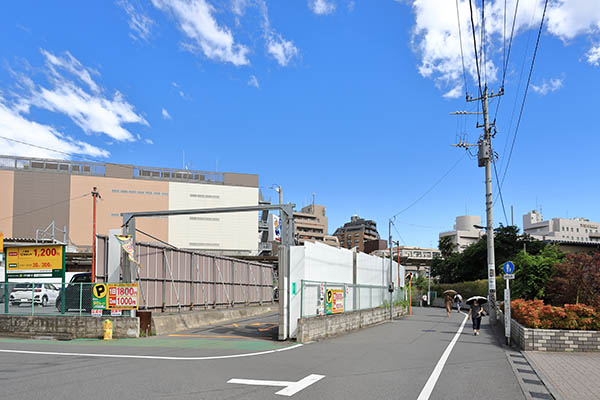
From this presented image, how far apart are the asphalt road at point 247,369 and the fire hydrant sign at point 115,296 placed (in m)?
1.47

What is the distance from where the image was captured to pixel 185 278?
22922 millimetres

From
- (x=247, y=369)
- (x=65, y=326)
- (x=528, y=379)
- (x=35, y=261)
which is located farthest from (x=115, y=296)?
(x=528, y=379)

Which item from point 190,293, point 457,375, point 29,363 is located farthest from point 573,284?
point 29,363

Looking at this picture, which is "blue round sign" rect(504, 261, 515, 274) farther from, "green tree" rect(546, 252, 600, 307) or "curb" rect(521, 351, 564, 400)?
"curb" rect(521, 351, 564, 400)

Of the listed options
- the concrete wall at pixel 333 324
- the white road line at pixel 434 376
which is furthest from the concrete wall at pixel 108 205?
the white road line at pixel 434 376

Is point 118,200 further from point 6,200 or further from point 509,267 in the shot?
point 509,267

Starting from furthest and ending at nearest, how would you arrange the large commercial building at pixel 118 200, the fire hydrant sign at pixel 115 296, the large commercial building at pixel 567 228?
the large commercial building at pixel 567 228 < the large commercial building at pixel 118 200 < the fire hydrant sign at pixel 115 296

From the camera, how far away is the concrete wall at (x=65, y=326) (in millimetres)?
17016

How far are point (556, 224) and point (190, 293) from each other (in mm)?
141379

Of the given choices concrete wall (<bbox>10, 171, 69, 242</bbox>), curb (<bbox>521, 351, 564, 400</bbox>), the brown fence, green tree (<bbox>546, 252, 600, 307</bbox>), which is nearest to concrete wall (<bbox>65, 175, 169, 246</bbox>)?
concrete wall (<bbox>10, 171, 69, 242</bbox>)

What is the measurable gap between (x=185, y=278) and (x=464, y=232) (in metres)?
145

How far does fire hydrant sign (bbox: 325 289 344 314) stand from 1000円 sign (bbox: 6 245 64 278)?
979 cm

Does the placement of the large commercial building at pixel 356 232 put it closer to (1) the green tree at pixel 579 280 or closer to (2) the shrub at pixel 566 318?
(1) the green tree at pixel 579 280

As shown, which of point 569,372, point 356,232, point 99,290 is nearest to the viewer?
point 569,372
